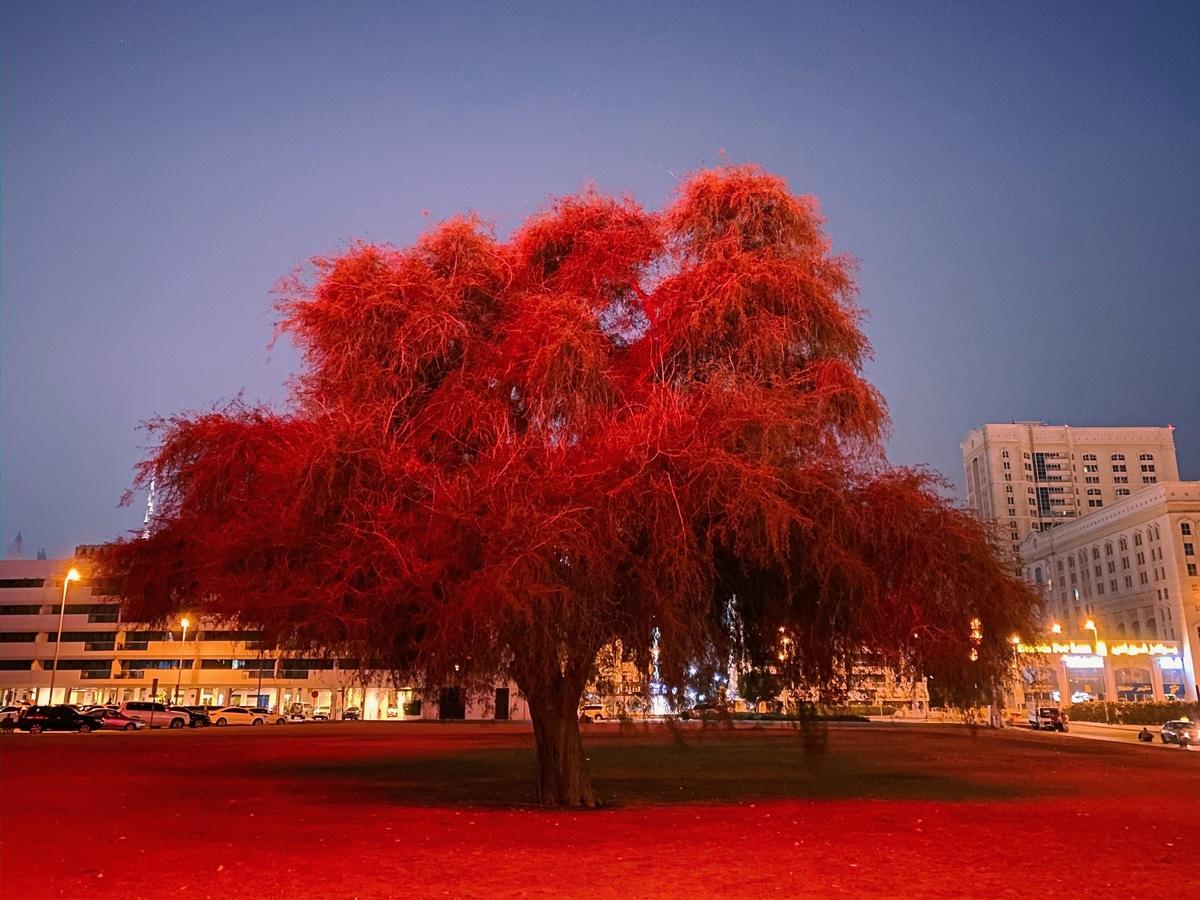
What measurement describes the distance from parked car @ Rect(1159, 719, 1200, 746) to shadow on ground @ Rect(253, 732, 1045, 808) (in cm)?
2054

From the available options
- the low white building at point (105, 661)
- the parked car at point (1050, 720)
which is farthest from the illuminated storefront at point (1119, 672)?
the low white building at point (105, 661)

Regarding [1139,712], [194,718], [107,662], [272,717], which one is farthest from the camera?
[107,662]

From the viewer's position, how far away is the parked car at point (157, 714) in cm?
7312

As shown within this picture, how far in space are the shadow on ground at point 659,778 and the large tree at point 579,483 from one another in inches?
147

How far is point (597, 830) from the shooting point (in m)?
16.6

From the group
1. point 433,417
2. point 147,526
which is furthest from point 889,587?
point 147,526

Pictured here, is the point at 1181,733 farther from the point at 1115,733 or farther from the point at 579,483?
the point at 579,483

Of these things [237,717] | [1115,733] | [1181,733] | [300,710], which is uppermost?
[1181,733]

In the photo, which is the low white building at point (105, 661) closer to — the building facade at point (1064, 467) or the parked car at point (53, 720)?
the parked car at point (53, 720)

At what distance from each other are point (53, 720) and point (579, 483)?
5886 cm

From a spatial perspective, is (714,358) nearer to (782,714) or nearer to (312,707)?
(782,714)

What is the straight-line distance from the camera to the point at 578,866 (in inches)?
511

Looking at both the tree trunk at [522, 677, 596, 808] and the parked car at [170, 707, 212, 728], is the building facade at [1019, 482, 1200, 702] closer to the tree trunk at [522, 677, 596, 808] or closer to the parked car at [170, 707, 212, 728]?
the parked car at [170, 707, 212, 728]

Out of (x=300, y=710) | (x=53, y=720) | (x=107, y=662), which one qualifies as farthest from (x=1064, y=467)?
(x=53, y=720)
